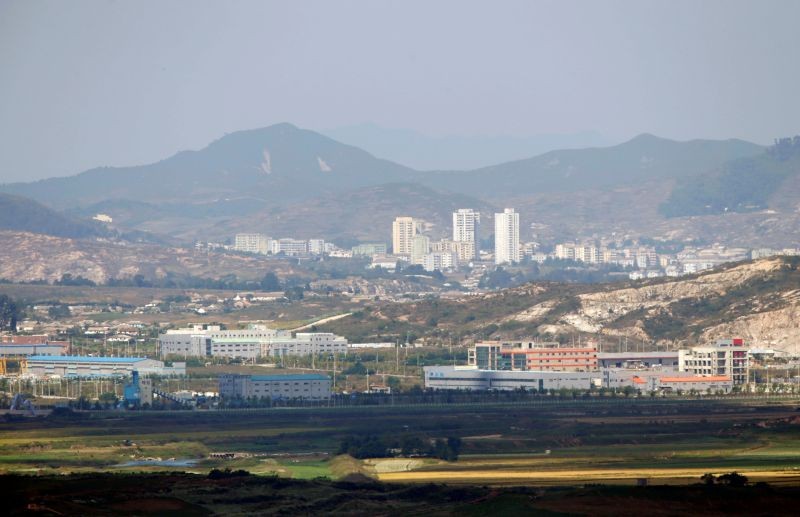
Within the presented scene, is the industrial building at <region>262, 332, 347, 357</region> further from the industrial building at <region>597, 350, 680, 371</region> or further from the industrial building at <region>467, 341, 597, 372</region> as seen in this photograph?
the industrial building at <region>597, 350, 680, 371</region>

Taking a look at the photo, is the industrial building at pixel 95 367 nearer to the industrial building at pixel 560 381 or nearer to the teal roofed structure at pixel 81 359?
the teal roofed structure at pixel 81 359

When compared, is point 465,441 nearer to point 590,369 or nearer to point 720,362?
point 720,362

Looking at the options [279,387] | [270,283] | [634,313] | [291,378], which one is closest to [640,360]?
[634,313]

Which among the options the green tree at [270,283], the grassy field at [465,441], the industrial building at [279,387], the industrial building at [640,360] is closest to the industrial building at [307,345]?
the industrial building at [640,360]

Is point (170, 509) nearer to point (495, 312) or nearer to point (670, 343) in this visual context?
point (670, 343)

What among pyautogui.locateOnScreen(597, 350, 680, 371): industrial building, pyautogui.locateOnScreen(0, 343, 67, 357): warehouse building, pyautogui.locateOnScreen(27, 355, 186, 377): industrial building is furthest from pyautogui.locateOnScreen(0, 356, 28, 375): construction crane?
pyautogui.locateOnScreen(597, 350, 680, 371): industrial building

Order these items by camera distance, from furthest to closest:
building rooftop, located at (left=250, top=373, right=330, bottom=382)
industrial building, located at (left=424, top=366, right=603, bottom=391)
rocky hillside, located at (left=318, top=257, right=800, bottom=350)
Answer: rocky hillside, located at (left=318, top=257, right=800, bottom=350)
industrial building, located at (left=424, top=366, right=603, bottom=391)
building rooftop, located at (left=250, top=373, right=330, bottom=382)

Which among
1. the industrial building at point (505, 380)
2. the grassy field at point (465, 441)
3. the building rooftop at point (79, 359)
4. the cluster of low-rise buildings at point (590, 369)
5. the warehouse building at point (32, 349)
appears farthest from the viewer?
the warehouse building at point (32, 349)
